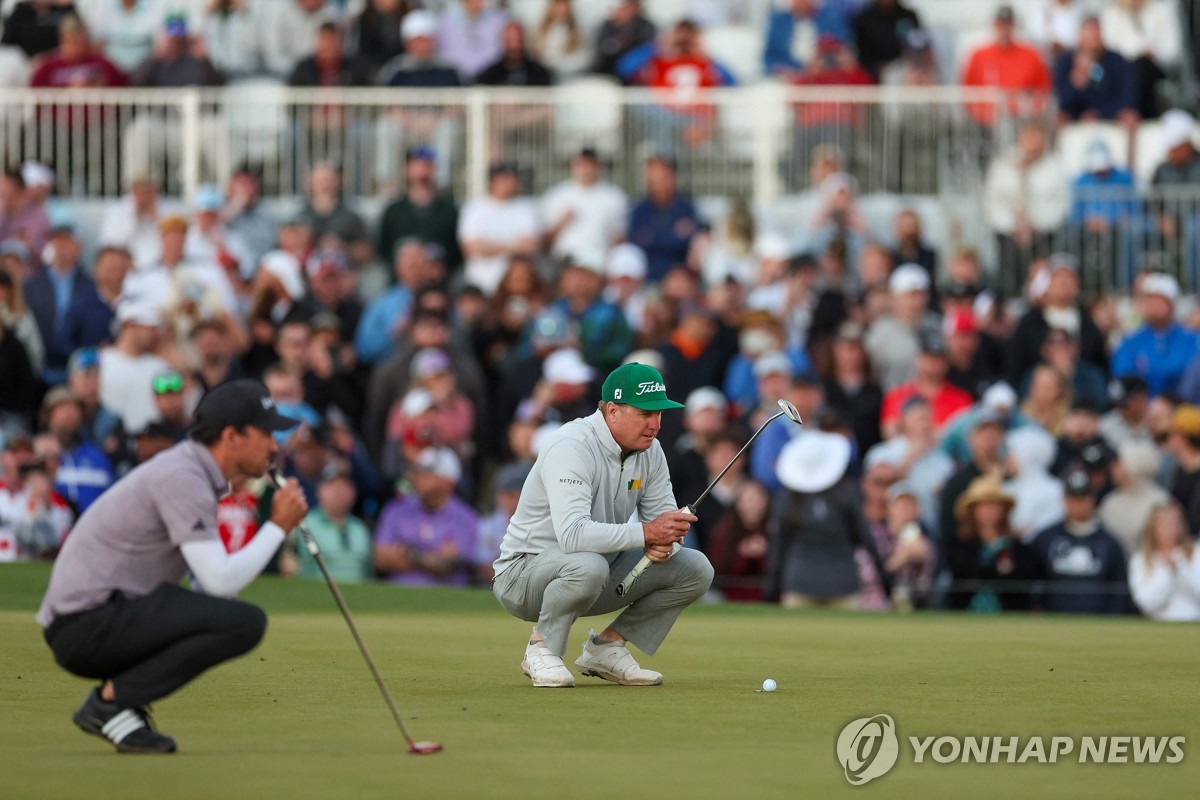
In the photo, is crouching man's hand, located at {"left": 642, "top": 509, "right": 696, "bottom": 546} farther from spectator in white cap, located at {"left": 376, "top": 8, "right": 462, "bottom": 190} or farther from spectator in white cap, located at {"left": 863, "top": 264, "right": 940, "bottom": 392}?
spectator in white cap, located at {"left": 376, "top": 8, "right": 462, "bottom": 190}

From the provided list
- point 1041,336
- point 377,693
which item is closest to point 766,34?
point 1041,336

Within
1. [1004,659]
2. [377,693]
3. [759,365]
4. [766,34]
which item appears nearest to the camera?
[377,693]

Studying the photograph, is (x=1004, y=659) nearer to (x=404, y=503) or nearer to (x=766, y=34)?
(x=404, y=503)

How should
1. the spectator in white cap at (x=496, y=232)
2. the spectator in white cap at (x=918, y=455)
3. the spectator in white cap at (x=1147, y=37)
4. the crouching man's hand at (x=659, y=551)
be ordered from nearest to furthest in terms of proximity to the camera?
the crouching man's hand at (x=659, y=551)
the spectator in white cap at (x=918, y=455)
the spectator in white cap at (x=496, y=232)
the spectator in white cap at (x=1147, y=37)

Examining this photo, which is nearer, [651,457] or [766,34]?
[651,457]

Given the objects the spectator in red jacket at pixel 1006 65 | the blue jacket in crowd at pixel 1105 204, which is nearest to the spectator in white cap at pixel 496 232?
the spectator in red jacket at pixel 1006 65

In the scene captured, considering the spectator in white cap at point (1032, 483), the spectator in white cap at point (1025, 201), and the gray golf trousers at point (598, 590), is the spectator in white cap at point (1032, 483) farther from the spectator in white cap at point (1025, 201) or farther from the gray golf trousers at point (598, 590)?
the gray golf trousers at point (598, 590)

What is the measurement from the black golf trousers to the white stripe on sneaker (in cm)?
4

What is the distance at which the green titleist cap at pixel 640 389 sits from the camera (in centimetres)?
988

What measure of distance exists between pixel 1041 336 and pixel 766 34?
6.01 m

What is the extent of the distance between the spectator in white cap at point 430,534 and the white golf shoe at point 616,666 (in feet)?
24.6

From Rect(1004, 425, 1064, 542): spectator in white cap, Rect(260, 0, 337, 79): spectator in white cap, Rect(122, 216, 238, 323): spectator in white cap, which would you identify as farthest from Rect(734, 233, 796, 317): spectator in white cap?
Rect(260, 0, 337, 79): spectator in white cap

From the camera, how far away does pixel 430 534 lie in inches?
704

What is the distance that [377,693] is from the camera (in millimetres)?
9797
